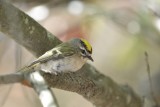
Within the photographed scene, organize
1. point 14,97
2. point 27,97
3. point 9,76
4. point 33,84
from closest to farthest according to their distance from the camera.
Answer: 1. point 9,76
2. point 33,84
3. point 27,97
4. point 14,97

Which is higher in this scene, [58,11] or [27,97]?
[27,97]

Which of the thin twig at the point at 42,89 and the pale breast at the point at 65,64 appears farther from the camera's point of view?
the pale breast at the point at 65,64

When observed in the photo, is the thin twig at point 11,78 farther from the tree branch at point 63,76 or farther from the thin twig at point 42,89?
the tree branch at point 63,76

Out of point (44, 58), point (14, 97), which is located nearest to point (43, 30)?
point (44, 58)

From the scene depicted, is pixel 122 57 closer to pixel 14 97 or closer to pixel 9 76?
pixel 14 97

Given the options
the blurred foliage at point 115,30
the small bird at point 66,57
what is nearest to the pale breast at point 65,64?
the small bird at point 66,57

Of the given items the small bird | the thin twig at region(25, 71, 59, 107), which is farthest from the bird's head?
the thin twig at region(25, 71, 59, 107)
